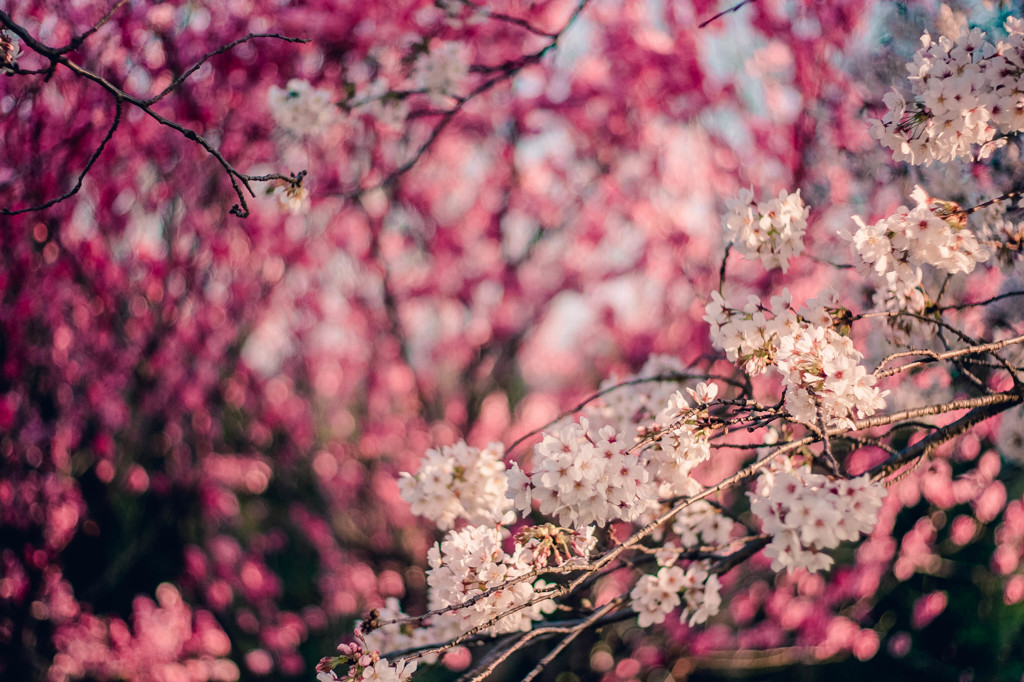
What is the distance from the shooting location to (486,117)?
182 inches

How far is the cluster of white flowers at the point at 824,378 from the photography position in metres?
1.48

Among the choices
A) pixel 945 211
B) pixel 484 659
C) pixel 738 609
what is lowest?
pixel 738 609

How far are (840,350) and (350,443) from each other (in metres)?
4.70

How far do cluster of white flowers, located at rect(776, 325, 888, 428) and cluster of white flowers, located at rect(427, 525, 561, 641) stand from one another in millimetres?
701

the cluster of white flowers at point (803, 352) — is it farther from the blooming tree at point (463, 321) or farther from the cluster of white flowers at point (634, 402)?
the cluster of white flowers at point (634, 402)

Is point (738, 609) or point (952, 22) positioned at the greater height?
point (952, 22)

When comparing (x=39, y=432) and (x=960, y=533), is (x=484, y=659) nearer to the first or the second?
(x=39, y=432)

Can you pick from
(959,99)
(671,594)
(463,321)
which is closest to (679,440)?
(671,594)

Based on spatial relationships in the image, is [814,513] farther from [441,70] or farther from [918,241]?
[441,70]

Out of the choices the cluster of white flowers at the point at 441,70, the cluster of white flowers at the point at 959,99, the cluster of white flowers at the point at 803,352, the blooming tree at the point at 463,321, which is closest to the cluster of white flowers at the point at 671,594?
the blooming tree at the point at 463,321

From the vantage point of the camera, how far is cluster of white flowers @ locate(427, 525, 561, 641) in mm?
1672

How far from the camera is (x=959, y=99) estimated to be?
5.37ft

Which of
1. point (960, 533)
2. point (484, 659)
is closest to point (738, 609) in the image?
point (960, 533)

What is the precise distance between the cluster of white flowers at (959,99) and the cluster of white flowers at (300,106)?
2.10 meters
